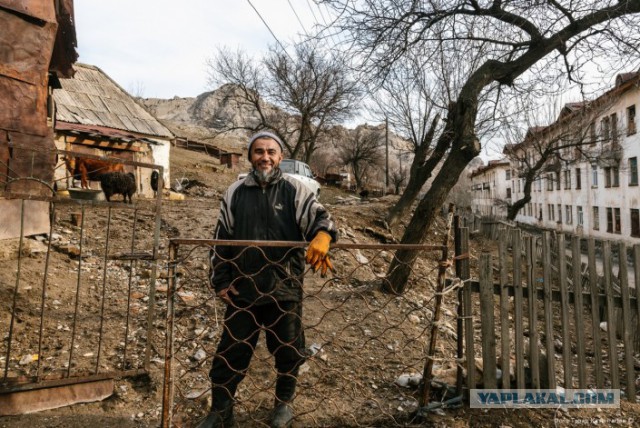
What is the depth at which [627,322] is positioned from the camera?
332 centimetres

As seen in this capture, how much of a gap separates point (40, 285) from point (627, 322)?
586cm

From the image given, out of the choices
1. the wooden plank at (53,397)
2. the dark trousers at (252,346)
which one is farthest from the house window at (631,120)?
the wooden plank at (53,397)

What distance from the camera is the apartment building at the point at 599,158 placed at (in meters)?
17.6

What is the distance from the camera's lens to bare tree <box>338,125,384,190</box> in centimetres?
3841

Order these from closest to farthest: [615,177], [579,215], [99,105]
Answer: [99,105]
[615,177]
[579,215]

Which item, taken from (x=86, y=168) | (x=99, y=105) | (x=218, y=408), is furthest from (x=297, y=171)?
(x=218, y=408)

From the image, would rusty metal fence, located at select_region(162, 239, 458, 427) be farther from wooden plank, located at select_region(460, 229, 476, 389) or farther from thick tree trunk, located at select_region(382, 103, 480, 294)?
thick tree trunk, located at select_region(382, 103, 480, 294)

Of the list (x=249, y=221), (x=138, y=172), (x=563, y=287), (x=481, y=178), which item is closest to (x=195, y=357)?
(x=249, y=221)

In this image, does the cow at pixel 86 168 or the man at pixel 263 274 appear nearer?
the man at pixel 263 274

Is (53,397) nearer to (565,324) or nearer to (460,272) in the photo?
(460,272)

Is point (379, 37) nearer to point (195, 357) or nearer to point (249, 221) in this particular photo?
point (249, 221)

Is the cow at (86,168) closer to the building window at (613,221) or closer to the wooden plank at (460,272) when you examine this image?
the wooden plank at (460,272)

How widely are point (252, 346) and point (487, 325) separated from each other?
1.81m

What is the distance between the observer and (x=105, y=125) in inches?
531
